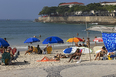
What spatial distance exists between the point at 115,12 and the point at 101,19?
32.0 ft

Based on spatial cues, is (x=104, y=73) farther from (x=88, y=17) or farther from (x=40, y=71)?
(x=88, y=17)

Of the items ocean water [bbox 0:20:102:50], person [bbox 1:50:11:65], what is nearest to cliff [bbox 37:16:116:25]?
ocean water [bbox 0:20:102:50]

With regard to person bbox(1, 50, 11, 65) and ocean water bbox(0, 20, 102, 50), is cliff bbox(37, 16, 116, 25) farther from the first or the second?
person bbox(1, 50, 11, 65)

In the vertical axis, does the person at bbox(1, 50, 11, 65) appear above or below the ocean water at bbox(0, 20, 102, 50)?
above

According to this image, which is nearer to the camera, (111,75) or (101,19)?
(111,75)

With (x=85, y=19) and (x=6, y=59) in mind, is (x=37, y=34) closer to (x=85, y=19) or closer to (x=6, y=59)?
(x=6, y=59)

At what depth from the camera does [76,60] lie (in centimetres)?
970

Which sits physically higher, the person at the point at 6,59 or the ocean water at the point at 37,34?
the person at the point at 6,59

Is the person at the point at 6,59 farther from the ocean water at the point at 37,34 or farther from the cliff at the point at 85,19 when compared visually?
the cliff at the point at 85,19

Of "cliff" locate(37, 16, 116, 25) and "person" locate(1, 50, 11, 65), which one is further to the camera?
"cliff" locate(37, 16, 116, 25)

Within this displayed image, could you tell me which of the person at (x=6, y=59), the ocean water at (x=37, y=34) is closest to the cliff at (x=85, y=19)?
the ocean water at (x=37, y=34)

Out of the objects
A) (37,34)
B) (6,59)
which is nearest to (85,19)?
(37,34)

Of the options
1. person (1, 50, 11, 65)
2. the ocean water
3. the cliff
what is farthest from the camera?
the cliff

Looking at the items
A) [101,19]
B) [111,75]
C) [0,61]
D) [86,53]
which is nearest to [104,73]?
[111,75]
